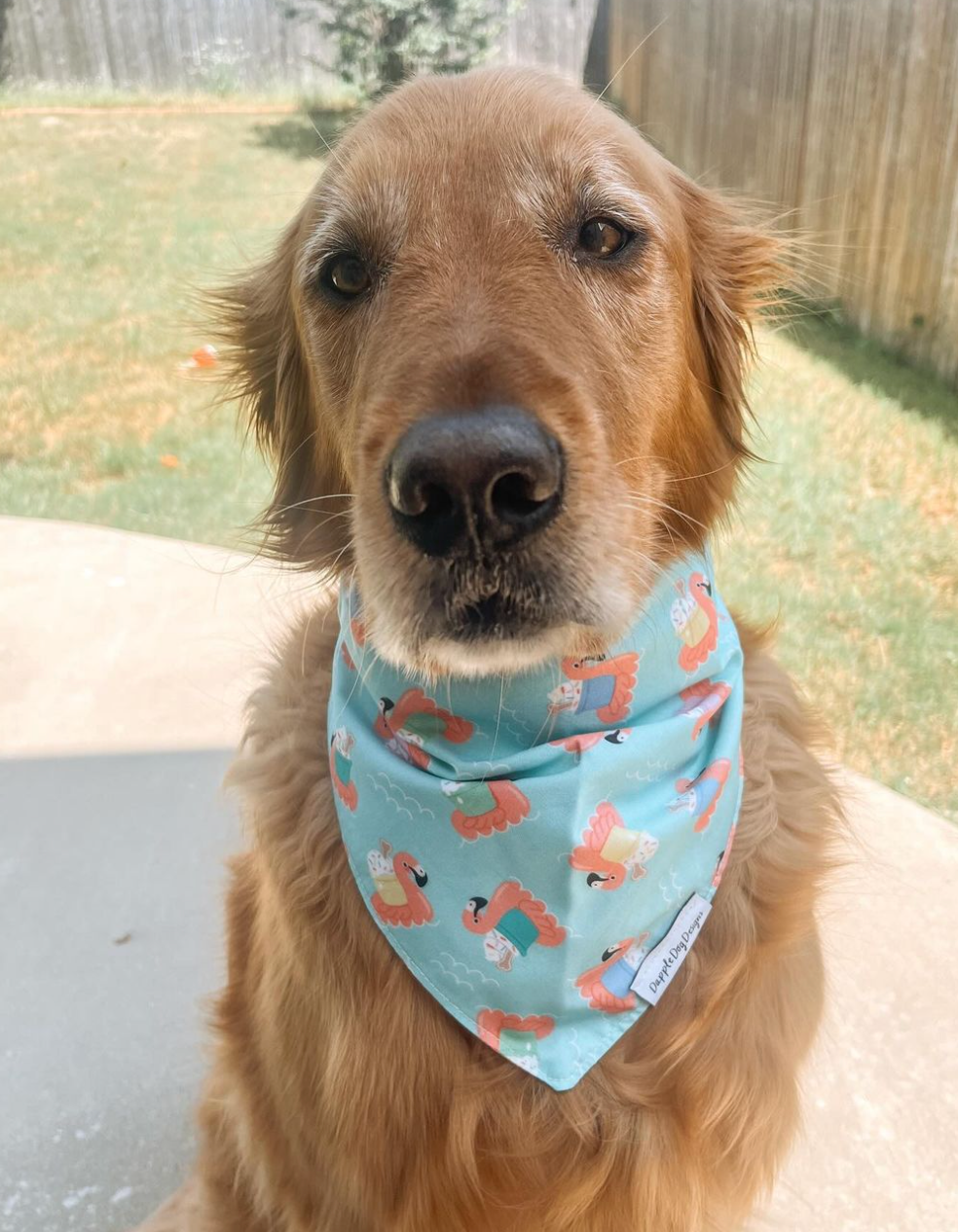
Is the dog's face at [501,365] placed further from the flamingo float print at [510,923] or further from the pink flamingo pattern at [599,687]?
the flamingo float print at [510,923]

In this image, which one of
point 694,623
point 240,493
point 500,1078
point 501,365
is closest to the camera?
point 501,365

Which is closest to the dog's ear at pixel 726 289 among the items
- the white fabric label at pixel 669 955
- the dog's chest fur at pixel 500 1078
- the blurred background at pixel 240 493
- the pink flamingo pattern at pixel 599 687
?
the blurred background at pixel 240 493

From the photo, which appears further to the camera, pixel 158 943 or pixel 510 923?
pixel 158 943

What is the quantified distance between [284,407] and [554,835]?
915mm

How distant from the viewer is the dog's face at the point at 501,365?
45.8 inches

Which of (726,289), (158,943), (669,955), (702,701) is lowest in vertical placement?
(158,943)

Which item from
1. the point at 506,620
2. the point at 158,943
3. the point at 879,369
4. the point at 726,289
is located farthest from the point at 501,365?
Result: the point at 879,369

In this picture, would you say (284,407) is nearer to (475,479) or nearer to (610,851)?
(475,479)

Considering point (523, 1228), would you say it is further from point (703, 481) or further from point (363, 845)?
point (703, 481)

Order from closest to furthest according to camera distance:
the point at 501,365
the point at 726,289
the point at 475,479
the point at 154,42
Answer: the point at 475,479 < the point at 501,365 < the point at 726,289 < the point at 154,42

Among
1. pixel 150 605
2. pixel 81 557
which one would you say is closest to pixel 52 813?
pixel 150 605

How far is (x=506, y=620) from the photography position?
1.22 m

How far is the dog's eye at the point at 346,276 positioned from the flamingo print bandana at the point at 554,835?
0.50 meters

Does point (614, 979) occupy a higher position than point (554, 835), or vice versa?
point (554, 835)
